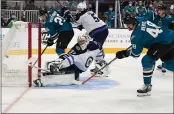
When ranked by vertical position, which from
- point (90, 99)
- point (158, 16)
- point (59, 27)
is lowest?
point (90, 99)

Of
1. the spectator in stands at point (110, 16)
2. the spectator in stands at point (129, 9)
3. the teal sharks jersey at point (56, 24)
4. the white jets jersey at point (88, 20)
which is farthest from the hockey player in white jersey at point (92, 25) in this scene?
the spectator in stands at point (129, 9)

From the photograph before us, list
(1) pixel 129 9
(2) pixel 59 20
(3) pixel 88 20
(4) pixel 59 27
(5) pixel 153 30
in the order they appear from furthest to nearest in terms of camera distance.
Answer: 1. (1) pixel 129 9
2. (3) pixel 88 20
3. (4) pixel 59 27
4. (2) pixel 59 20
5. (5) pixel 153 30

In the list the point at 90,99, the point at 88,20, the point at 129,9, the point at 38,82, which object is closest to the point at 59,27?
the point at 88,20

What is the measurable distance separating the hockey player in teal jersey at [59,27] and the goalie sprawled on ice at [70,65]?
0.52 meters

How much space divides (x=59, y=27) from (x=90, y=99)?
4.43 ft

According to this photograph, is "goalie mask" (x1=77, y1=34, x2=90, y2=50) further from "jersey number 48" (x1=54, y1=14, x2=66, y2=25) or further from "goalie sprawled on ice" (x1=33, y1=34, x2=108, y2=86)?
"jersey number 48" (x1=54, y1=14, x2=66, y2=25)

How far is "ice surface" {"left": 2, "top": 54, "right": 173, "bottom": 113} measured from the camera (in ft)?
9.52

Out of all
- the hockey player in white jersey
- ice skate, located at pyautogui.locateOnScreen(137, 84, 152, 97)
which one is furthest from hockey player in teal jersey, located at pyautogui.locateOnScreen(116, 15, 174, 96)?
the hockey player in white jersey

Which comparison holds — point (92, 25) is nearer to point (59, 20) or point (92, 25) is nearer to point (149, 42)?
point (59, 20)

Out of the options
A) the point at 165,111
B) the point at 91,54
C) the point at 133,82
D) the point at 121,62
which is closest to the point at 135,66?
the point at 121,62

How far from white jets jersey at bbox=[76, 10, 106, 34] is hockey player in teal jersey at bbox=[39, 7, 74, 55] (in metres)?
0.17

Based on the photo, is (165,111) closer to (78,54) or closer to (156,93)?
(156,93)

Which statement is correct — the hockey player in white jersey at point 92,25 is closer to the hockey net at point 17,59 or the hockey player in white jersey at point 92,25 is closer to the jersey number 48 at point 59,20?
the jersey number 48 at point 59,20

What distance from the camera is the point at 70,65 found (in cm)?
385
